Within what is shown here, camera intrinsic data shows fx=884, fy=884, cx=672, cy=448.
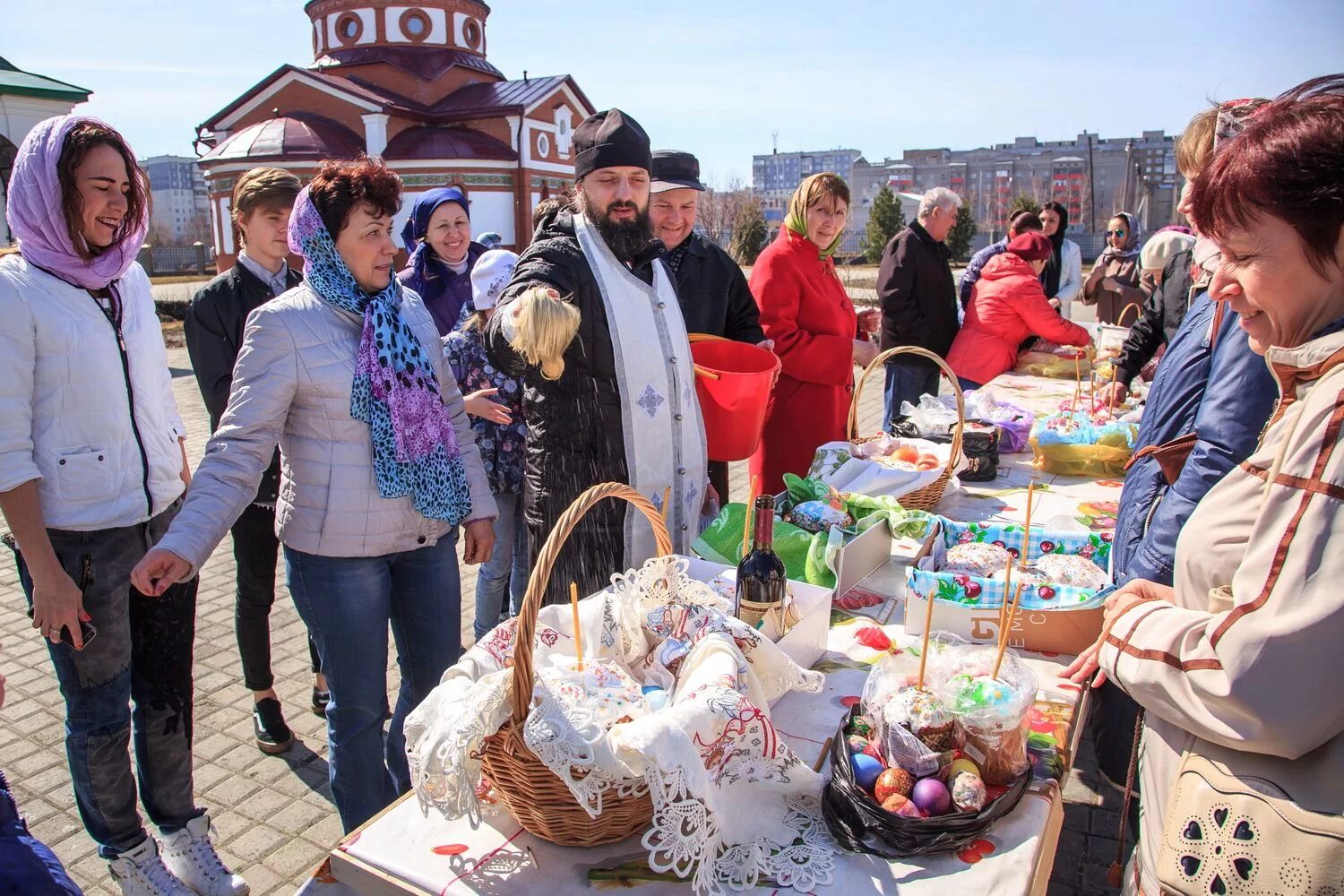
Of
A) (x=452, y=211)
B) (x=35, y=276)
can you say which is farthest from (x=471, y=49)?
(x=35, y=276)

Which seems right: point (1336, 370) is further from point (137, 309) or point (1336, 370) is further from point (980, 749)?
point (137, 309)

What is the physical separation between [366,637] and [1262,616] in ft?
6.24

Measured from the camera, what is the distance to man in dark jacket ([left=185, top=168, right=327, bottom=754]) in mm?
2838

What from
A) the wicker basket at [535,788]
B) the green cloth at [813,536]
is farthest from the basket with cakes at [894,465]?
the wicker basket at [535,788]

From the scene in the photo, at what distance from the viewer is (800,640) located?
1.89 meters

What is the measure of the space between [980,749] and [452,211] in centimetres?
321

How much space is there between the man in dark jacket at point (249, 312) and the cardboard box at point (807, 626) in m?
1.60

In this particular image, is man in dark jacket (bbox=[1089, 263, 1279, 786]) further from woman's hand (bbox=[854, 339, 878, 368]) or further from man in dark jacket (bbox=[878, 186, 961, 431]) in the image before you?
man in dark jacket (bbox=[878, 186, 961, 431])

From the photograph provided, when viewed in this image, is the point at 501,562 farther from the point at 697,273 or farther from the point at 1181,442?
the point at 1181,442

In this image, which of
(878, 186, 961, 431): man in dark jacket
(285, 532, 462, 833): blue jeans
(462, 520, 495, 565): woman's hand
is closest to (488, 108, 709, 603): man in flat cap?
(462, 520, 495, 565): woman's hand

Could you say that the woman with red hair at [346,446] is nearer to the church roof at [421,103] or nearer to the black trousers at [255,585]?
the black trousers at [255,585]

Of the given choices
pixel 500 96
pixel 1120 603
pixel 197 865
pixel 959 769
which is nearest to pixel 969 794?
pixel 959 769

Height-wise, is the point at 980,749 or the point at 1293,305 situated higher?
the point at 1293,305

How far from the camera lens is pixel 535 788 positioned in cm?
132
